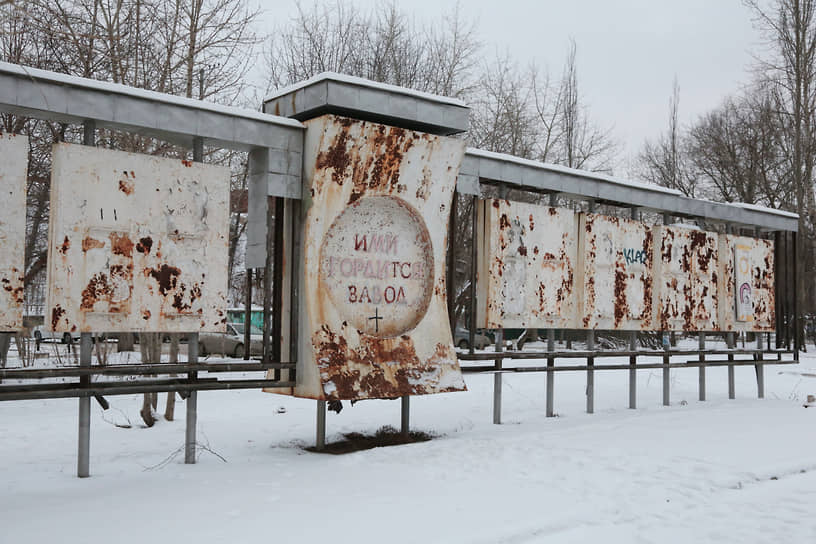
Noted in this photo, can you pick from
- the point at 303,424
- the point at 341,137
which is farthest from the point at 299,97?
the point at 303,424

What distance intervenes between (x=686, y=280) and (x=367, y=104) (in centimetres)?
624

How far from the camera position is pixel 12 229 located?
5.73 meters

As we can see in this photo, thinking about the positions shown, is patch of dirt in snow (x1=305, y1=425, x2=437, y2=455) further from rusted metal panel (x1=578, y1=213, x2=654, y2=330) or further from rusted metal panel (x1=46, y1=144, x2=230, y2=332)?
rusted metal panel (x1=578, y1=213, x2=654, y2=330)

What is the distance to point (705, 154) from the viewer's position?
37.3 metres

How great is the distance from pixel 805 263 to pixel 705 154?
690 cm

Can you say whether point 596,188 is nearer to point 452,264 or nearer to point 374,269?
point 452,264

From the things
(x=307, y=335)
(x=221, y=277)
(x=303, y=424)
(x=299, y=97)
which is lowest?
(x=303, y=424)

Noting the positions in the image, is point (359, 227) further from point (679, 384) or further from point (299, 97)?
point (679, 384)

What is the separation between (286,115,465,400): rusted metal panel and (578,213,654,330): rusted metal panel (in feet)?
8.95

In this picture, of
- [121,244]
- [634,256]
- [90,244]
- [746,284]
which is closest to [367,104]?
[121,244]

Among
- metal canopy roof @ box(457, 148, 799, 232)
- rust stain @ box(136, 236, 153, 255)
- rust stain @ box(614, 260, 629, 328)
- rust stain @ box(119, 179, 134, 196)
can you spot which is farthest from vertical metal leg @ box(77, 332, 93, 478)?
rust stain @ box(614, 260, 629, 328)

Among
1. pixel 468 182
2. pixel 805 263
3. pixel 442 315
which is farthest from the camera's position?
pixel 805 263

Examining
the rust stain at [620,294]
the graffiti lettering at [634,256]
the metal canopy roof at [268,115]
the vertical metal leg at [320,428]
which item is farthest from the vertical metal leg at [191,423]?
the graffiti lettering at [634,256]

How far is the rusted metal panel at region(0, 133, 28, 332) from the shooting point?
570 centimetres
